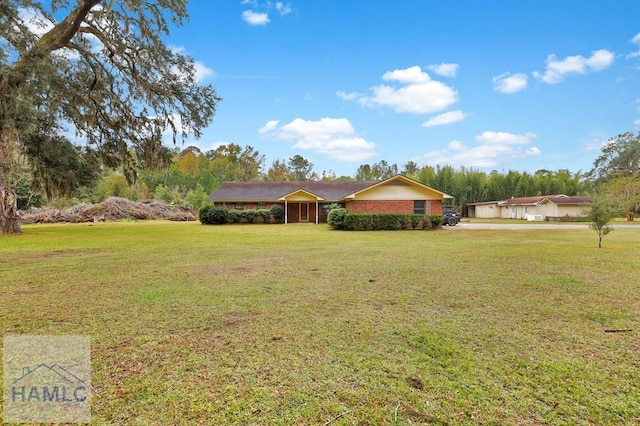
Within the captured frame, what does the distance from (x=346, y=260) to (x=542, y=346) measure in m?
5.61

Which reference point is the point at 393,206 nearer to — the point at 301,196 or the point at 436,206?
the point at 436,206

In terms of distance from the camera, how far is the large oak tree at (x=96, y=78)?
40.7 feet

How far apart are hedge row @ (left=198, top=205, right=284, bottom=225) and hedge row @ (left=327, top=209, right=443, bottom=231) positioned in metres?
8.92

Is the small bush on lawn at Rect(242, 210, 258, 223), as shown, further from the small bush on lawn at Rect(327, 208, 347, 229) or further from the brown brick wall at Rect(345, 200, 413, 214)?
the small bush on lawn at Rect(327, 208, 347, 229)

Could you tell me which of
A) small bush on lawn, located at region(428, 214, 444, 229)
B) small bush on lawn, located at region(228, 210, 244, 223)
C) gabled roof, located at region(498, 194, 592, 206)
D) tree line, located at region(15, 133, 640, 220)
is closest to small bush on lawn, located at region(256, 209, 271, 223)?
small bush on lawn, located at region(228, 210, 244, 223)

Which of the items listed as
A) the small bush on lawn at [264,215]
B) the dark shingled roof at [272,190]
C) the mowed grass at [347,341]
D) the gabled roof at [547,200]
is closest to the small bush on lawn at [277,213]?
the small bush on lawn at [264,215]

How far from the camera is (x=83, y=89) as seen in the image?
15516 millimetres

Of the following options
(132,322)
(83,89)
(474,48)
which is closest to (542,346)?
(132,322)

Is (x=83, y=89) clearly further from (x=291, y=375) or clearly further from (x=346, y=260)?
(x=291, y=375)

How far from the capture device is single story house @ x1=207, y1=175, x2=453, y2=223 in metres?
24.1

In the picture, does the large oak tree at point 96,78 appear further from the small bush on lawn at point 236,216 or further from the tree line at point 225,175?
the small bush on lawn at point 236,216

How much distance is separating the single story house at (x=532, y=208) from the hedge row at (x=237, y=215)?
28.5m

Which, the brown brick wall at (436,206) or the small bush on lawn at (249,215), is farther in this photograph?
the small bush on lawn at (249,215)

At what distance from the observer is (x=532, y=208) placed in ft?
129
